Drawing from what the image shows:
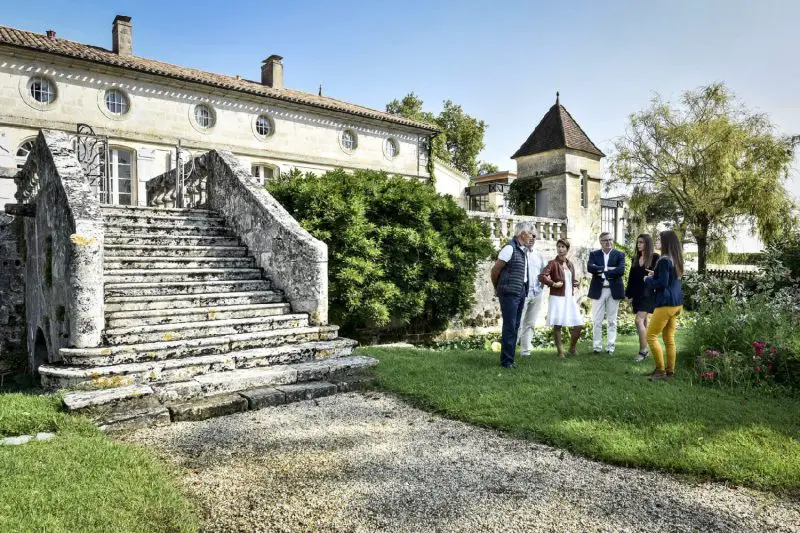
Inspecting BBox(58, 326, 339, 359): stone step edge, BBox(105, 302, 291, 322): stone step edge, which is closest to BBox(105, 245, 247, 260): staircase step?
BBox(105, 302, 291, 322): stone step edge

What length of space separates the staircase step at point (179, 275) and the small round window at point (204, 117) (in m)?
13.4

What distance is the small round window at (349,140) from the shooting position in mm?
22453

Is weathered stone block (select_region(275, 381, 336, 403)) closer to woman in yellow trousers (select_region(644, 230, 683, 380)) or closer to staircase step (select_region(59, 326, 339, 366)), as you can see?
staircase step (select_region(59, 326, 339, 366))

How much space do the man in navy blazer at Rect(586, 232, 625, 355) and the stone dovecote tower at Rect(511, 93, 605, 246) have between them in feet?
40.1

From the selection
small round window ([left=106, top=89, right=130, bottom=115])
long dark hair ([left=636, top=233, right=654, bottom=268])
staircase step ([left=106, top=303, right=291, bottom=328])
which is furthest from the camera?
small round window ([left=106, top=89, right=130, bottom=115])

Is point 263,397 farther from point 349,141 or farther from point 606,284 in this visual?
point 349,141

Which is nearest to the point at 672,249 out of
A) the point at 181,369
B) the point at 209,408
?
the point at 209,408

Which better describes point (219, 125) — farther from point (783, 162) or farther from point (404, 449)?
point (783, 162)

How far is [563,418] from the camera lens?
4504 millimetres

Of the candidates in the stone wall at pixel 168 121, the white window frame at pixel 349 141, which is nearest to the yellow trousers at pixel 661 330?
the stone wall at pixel 168 121

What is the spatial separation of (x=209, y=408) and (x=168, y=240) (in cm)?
381

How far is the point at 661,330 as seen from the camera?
6203mm

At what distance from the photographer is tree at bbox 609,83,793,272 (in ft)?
69.4

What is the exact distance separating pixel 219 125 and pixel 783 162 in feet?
72.8
